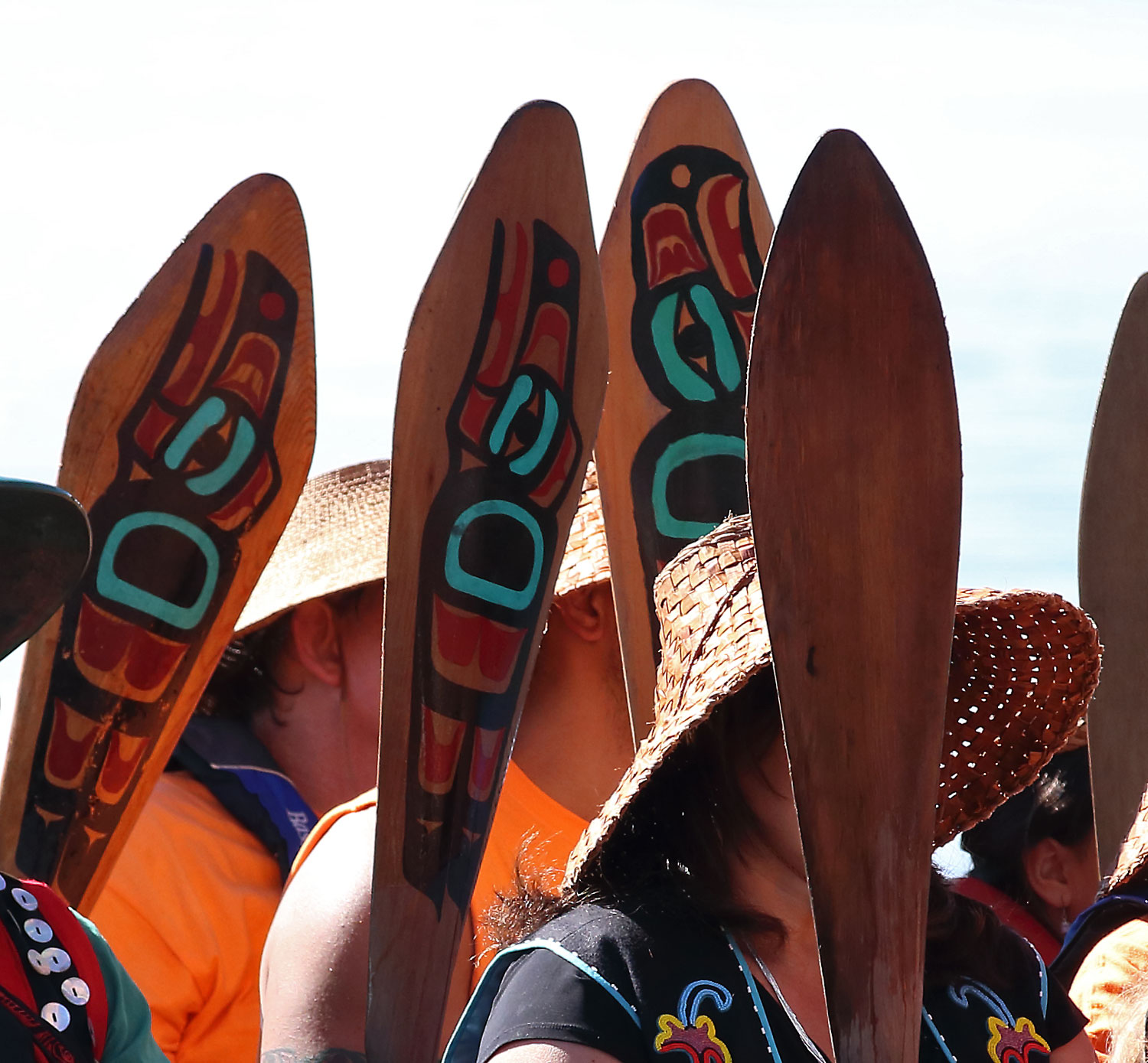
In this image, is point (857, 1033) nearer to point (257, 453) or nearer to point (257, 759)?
point (257, 453)

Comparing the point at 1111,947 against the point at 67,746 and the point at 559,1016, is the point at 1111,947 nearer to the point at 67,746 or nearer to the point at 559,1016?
the point at 559,1016

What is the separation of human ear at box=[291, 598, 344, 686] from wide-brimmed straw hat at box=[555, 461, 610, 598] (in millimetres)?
467

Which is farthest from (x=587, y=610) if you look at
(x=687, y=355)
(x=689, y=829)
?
(x=689, y=829)

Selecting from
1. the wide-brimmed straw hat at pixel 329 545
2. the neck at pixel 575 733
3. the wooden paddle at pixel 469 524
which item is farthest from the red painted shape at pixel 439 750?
the wide-brimmed straw hat at pixel 329 545

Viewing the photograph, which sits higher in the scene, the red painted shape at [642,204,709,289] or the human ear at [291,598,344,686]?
the red painted shape at [642,204,709,289]

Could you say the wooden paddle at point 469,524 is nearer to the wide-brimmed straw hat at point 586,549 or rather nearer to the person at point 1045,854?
the wide-brimmed straw hat at point 586,549

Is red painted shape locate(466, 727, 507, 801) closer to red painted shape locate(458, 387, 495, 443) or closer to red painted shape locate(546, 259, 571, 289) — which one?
red painted shape locate(458, 387, 495, 443)

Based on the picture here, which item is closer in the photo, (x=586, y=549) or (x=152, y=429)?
(x=152, y=429)

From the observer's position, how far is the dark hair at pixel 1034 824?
9.71 ft

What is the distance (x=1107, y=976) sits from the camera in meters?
1.90

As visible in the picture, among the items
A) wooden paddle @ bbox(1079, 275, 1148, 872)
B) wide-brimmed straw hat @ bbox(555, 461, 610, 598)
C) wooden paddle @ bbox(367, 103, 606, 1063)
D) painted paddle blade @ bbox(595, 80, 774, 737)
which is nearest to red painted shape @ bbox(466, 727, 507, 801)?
wooden paddle @ bbox(367, 103, 606, 1063)

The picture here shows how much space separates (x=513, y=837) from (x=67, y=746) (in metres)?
0.50

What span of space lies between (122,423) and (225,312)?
192 mm

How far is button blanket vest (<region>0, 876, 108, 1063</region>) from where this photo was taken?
50.0 inches
